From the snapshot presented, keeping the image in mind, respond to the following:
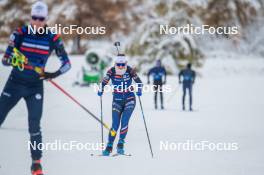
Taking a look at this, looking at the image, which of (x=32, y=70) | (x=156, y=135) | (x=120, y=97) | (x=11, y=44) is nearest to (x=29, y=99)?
A: (x=32, y=70)

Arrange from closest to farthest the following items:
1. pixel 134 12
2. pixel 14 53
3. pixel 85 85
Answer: pixel 14 53, pixel 85 85, pixel 134 12

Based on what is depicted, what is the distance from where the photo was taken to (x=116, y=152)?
27.1 feet

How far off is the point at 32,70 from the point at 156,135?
4934mm

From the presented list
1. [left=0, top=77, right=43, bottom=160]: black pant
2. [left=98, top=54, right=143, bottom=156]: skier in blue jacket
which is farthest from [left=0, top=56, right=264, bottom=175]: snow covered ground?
[left=0, top=77, right=43, bottom=160]: black pant

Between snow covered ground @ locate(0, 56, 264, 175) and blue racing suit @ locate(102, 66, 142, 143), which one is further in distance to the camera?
blue racing suit @ locate(102, 66, 142, 143)

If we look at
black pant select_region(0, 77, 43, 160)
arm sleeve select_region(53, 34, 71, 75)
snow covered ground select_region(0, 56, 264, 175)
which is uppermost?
arm sleeve select_region(53, 34, 71, 75)

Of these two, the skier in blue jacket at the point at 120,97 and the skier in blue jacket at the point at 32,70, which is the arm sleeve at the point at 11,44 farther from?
the skier in blue jacket at the point at 120,97

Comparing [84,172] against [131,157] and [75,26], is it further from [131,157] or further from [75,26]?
[75,26]

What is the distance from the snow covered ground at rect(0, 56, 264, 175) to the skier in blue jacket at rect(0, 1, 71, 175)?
86 centimetres

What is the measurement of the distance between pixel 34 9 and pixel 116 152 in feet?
10.5

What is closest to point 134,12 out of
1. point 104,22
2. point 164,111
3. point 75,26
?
point 104,22

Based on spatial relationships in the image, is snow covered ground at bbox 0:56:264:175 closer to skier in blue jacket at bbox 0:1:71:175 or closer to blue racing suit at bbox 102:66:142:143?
blue racing suit at bbox 102:66:142:143

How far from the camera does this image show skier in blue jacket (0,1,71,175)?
19.3 ft

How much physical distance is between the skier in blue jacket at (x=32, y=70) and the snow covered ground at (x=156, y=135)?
2.81 ft
